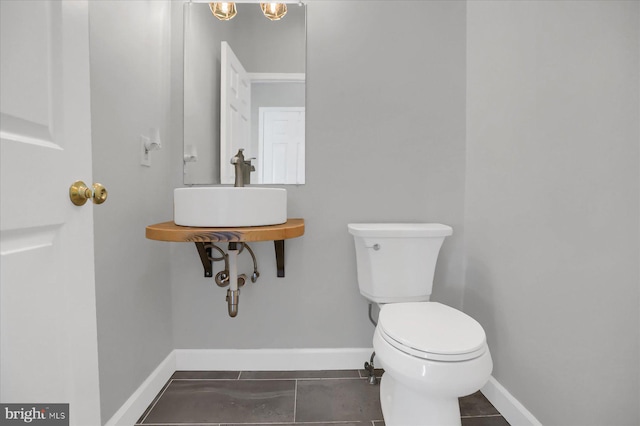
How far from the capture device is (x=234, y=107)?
5.22 ft

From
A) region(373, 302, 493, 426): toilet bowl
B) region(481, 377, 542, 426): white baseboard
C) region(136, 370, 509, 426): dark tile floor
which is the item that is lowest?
region(136, 370, 509, 426): dark tile floor

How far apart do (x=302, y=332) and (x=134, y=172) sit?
1097mm

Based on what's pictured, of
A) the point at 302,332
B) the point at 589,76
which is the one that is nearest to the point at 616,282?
the point at 589,76

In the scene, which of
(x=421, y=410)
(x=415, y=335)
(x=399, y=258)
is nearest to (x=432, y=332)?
(x=415, y=335)

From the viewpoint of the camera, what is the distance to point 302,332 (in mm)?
1669

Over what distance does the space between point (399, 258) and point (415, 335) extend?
0.45 meters

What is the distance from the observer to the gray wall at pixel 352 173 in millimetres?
1601

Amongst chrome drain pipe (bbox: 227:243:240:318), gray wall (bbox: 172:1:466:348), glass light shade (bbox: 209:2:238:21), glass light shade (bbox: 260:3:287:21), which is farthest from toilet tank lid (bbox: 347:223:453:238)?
glass light shade (bbox: 209:2:238:21)

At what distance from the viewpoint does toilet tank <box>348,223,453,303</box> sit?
4.60 ft

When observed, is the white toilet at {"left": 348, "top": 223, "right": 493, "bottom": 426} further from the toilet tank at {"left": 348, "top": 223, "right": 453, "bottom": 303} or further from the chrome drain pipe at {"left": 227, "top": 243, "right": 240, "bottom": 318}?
the chrome drain pipe at {"left": 227, "top": 243, "right": 240, "bottom": 318}

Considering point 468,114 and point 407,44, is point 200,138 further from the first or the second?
point 468,114

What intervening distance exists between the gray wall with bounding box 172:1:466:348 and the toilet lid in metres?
0.51

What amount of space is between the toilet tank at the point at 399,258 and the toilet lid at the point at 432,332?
0.59 ft

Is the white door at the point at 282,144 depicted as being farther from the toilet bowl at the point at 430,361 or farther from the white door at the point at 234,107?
the toilet bowl at the point at 430,361
